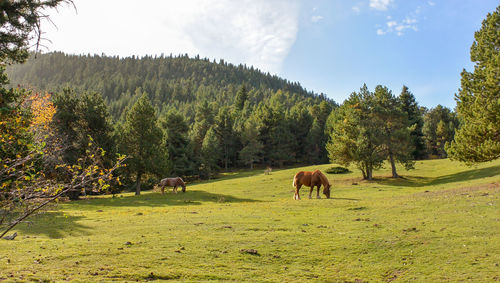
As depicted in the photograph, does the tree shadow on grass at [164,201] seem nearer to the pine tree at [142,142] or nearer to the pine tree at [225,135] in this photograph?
the pine tree at [142,142]

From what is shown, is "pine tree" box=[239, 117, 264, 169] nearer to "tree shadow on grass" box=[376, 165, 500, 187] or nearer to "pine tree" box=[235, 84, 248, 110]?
"tree shadow on grass" box=[376, 165, 500, 187]

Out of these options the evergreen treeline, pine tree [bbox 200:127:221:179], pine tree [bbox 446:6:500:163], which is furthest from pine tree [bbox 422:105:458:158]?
pine tree [bbox 446:6:500:163]

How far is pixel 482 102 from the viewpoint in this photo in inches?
1032

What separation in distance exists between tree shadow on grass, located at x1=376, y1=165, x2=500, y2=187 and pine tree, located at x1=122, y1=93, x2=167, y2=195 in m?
31.2

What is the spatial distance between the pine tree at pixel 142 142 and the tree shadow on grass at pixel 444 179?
3119cm

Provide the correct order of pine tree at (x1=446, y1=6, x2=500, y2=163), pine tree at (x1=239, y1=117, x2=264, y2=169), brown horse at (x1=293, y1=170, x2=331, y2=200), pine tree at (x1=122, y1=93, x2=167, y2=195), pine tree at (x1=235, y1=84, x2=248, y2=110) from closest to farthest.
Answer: pine tree at (x1=446, y1=6, x2=500, y2=163) → brown horse at (x1=293, y1=170, x2=331, y2=200) → pine tree at (x1=122, y1=93, x2=167, y2=195) → pine tree at (x1=239, y1=117, x2=264, y2=169) → pine tree at (x1=235, y1=84, x2=248, y2=110)

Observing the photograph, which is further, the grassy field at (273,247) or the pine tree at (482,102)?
the pine tree at (482,102)

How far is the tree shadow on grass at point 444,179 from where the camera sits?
37.8 m

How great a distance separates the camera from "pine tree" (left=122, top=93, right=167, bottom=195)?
41.1 m

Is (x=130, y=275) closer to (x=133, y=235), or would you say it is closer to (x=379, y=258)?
(x=133, y=235)

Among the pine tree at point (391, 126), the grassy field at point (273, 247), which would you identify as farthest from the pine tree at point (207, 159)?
the grassy field at point (273, 247)

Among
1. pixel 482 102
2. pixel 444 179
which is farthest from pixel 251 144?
pixel 482 102

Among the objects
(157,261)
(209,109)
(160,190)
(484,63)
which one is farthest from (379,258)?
(209,109)

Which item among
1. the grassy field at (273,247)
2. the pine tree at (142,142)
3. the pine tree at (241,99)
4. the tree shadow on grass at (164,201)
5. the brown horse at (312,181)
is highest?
the pine tree at (241,99)
